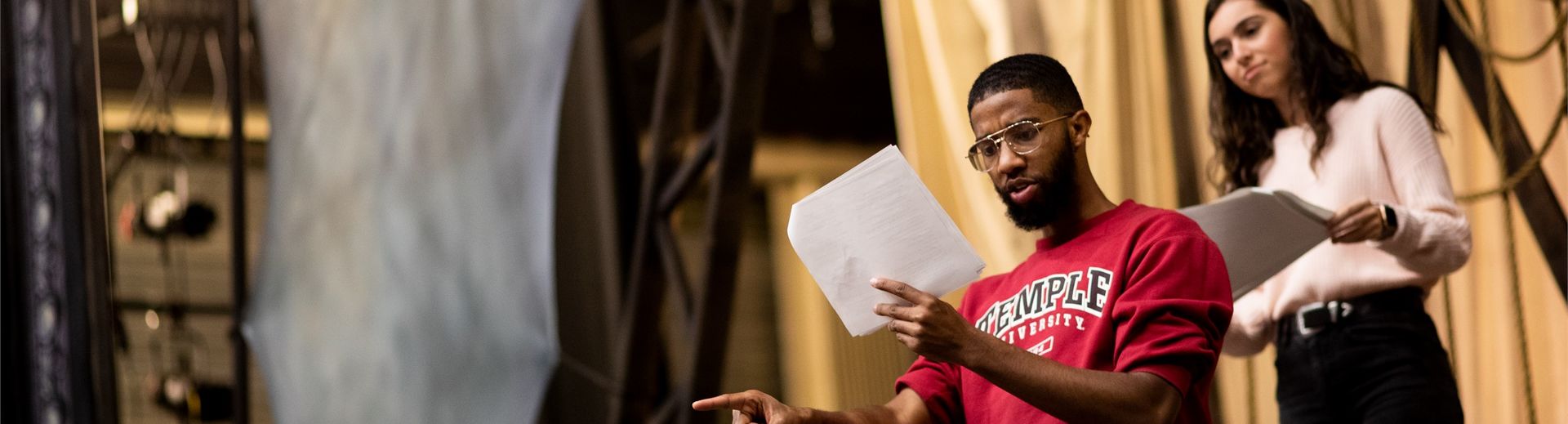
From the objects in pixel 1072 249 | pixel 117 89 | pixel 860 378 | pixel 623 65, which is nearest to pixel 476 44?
pixel 623 65

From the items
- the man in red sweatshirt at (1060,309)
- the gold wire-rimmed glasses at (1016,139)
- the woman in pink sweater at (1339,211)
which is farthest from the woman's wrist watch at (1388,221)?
the gold wire-rimmed glasses at (1016,139)

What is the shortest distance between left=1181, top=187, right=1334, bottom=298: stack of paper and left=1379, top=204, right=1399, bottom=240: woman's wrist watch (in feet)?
0.23

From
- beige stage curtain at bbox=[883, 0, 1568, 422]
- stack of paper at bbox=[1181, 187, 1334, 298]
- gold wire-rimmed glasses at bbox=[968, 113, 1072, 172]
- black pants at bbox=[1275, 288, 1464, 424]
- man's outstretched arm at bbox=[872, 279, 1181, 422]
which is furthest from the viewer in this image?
beige stage curtain at bbox=[883, 0, 1568, 422]

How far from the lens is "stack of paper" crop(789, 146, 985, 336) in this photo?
148 centimetres

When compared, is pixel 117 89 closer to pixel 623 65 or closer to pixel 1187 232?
pixel 623 65

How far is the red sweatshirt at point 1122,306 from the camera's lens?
1437 millimetres

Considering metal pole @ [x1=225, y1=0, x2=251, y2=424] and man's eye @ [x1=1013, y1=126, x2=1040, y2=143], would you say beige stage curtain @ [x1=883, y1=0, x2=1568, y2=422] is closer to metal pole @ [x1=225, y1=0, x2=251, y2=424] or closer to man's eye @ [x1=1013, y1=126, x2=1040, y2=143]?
man's eye @ [x1=1013, y1=126, x2=1040, y2=143]

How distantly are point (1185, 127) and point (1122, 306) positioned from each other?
1869 millimetres

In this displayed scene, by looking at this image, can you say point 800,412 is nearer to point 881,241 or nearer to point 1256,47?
point 881,241

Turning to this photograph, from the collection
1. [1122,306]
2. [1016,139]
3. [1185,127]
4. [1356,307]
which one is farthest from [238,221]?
[1122,306]

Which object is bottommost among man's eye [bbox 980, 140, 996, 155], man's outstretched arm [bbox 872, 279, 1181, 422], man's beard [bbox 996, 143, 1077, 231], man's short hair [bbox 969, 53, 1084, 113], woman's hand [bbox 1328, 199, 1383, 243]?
man's outstretched arm [bbox 872, 279, 1181, 422]

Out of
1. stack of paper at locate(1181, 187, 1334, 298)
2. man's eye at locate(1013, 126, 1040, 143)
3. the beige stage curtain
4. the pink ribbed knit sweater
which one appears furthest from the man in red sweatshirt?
the beige stage curtain

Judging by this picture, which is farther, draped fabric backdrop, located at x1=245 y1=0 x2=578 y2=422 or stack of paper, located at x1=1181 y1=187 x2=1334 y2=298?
draped fabric backdrop, located at x1=245 y1=0 x2=578 y2=422

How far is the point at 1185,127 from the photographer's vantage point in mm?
3238
